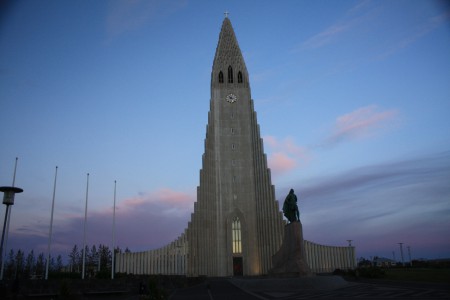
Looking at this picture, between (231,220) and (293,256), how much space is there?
27100 millimetres

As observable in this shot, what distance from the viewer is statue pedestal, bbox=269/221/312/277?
1152 inches

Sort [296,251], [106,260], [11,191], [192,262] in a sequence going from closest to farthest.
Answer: [11,191] → [296,251] → [192,262] → [106,260]

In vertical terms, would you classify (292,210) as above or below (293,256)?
above

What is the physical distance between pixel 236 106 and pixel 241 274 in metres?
27.5

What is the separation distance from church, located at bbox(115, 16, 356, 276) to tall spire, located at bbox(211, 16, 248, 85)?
5604mm

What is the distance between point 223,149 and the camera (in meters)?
60.5

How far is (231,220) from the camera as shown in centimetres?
5669

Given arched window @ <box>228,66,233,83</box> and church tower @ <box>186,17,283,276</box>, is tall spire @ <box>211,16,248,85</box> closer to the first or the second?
arched window @ <box>228,66,233,83</box>

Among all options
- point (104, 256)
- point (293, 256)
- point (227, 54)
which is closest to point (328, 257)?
point (293, 256)

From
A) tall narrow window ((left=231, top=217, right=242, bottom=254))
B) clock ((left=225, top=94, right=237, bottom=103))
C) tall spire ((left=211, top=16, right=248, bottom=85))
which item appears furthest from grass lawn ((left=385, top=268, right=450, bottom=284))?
tall spire ((left=211, top=16, right=248, bottom=85))

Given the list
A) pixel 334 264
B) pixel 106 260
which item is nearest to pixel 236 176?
pixel 334 264

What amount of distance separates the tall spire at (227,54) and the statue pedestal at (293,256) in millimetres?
38753

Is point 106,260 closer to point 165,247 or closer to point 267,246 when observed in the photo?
point 165,247

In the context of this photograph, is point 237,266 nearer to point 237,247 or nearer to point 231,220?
point 237,247
